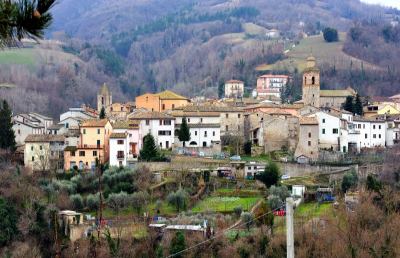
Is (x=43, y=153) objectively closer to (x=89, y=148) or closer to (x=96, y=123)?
(x=89, y=148)

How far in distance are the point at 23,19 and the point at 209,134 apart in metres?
35.1

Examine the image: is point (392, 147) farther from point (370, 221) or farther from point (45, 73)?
point (45, 73)

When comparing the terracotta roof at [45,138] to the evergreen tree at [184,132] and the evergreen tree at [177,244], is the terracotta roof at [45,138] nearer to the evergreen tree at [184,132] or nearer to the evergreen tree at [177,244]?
the evergreen tree at [184,132]

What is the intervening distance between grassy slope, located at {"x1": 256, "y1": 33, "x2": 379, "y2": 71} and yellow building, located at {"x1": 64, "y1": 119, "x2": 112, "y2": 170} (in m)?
47.4

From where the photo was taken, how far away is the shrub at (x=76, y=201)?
34.3 metres

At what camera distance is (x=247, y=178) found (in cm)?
3728

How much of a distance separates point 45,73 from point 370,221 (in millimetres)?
72511

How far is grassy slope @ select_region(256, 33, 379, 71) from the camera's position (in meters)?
87.7

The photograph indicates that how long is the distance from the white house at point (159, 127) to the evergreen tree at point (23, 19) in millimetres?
34156

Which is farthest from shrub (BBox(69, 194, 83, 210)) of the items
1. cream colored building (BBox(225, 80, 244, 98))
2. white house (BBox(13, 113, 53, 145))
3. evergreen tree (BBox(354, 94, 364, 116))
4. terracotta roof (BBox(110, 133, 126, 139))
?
cream colored building (BBox(225, 80, 244, 98))

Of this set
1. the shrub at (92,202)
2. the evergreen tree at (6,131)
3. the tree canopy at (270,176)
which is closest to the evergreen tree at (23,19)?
the shrub at (92,202)

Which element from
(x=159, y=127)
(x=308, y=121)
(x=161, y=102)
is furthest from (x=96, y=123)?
(x=308, y=121)

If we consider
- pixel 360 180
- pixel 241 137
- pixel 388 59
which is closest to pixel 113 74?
pixel 388 59

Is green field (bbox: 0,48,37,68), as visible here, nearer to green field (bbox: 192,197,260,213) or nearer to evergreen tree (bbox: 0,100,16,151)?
evergreen tree (bbox: 0,100,16,151)
